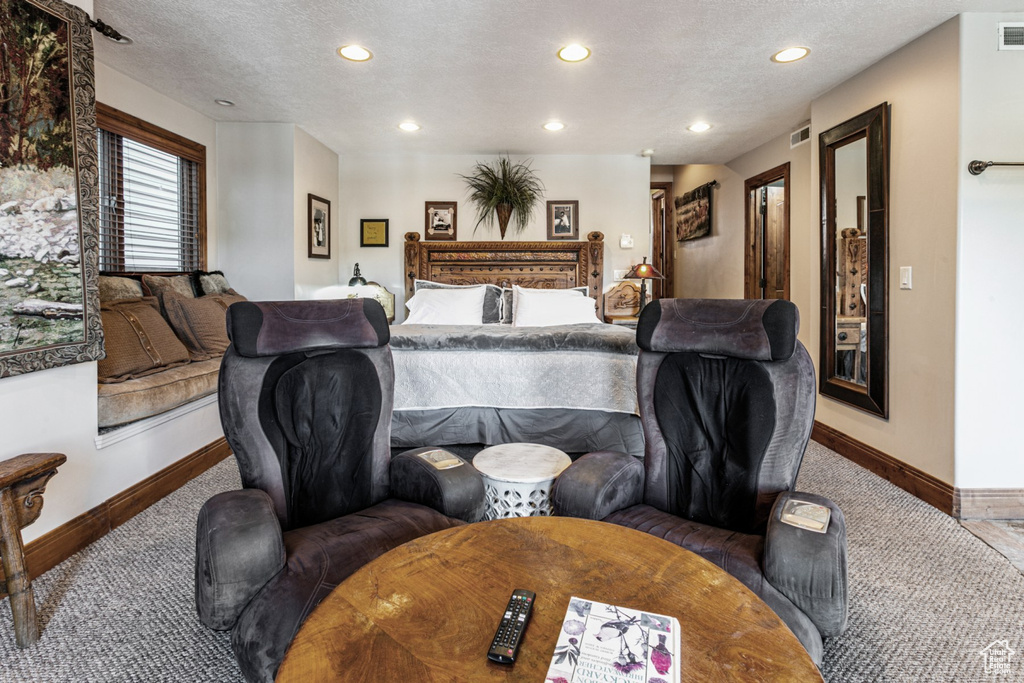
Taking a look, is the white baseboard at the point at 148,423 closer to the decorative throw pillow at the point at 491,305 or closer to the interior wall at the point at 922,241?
the decorative throw pillow at the point at 491,305

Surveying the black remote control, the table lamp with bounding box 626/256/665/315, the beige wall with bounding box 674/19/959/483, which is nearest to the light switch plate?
the beige wall with bounding box 674/19/959/483

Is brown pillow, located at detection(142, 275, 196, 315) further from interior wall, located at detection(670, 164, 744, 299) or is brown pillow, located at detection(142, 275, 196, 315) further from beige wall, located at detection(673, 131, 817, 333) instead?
interior wall, located at detection(670, 164, 744, 299)

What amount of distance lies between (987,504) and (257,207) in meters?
5.45

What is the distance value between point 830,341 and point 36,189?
4585 millimetres

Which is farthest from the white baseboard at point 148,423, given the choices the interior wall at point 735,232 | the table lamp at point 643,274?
the interior wall at point 735,232

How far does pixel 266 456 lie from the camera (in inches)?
63.3

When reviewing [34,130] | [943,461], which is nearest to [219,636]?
[34,130]

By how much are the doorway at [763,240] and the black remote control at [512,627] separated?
5246 millimetres

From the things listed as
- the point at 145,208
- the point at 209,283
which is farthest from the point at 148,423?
the point at 145,208

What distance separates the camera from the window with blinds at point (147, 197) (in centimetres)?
351

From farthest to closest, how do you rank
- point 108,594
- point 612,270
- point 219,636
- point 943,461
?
point 612,270 → point 943,461 → point 108,594 → point 219,636

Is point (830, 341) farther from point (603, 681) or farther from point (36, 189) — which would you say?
point (36, 189)

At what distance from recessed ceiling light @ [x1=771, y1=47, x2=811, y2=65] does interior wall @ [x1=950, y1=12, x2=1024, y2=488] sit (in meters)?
0.72

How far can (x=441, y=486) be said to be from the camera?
1.60 meters
